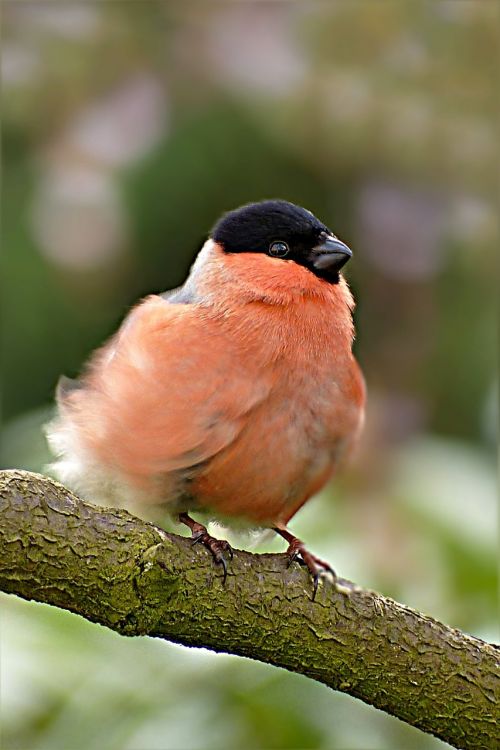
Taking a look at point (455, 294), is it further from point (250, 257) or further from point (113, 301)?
point (250, 257)

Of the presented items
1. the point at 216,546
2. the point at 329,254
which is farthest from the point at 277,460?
the point at 329,254

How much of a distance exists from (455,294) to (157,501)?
2278 mm

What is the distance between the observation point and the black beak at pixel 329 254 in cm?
226

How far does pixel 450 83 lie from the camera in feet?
11.7

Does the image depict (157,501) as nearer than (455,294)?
Yes

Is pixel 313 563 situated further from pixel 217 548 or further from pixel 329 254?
pixel 329 254

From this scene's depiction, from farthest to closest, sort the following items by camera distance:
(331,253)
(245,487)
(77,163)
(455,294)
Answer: (455,294), (77,163), (331,253), (245,487)

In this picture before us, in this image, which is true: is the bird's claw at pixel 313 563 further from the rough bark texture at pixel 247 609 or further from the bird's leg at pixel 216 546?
the bird's leg at pixel 216 546

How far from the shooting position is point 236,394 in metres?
2.02

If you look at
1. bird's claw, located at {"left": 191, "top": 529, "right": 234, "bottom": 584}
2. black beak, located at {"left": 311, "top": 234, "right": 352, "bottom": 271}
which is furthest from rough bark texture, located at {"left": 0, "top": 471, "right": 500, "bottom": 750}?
black beak, located at {"left": 311, "top": 234, "right": 352, "bottom": 271}

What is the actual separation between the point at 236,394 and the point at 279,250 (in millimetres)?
423

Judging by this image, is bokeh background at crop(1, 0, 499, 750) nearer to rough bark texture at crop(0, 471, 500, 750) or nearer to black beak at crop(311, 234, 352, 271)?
black beak at crop(311, 234, 352, 271)

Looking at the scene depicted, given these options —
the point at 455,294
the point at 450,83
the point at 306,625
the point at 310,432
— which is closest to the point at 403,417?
the point at 455,294

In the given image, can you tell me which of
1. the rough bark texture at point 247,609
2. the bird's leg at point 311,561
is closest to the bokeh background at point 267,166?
the bird's leg at point 311,561
